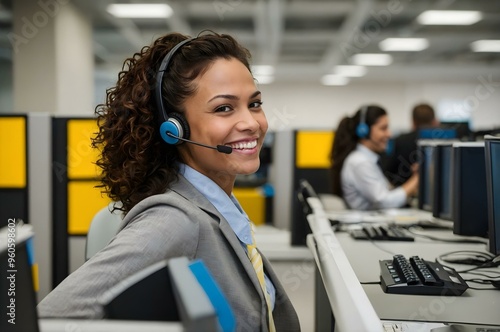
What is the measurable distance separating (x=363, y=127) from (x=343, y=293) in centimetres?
213

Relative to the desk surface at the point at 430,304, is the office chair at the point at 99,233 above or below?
above

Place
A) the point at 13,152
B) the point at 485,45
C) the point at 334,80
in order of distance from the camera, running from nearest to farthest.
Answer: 1. the point at 13,152
2. the point at 485,45
3. the point at 334,80

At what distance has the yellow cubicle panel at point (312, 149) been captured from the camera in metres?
3.09

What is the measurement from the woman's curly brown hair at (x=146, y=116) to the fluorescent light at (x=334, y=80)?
31.0 feet

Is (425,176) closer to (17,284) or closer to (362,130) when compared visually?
(362,130)

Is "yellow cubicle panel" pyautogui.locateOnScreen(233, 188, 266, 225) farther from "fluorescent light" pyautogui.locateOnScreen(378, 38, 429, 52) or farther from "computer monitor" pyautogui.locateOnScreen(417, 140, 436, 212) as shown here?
"fluorescent light" pyautogui.locateOnScreen(378, 38, 429, 52)

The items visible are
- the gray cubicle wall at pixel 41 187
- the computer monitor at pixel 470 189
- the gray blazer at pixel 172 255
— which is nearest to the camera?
the gray blazer at pixel 172 255

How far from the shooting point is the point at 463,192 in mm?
1525

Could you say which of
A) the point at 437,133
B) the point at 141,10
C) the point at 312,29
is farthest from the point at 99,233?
the point at 312,29

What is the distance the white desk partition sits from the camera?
0.73m

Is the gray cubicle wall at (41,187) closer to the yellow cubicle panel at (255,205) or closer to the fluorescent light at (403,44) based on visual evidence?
the yellow cubicle panel at (255,205)

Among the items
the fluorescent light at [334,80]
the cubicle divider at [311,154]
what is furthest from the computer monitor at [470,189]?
the fluorescent light at [334,80]

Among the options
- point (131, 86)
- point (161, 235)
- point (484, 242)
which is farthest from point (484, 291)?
point (131, 86)

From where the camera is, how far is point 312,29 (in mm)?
5938
